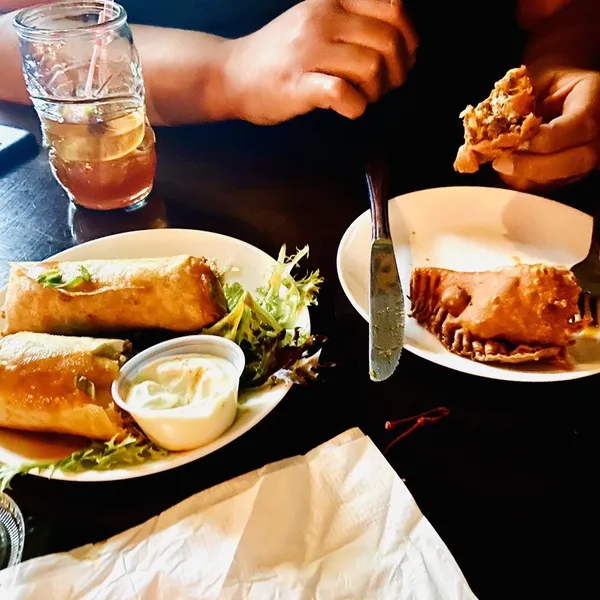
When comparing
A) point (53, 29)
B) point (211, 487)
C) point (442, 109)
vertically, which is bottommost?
point (211, 487)

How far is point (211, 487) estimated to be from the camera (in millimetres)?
803

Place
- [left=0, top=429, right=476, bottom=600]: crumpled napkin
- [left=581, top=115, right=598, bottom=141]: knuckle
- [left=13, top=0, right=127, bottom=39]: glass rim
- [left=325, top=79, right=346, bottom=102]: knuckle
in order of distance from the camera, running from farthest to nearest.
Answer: [left=325, top=79, right=346, bottom=102]: knuckle, [left=581, top=115, right=598, bottom=141]: knuckle, [left=13, top=0, right=127, bottom=39]: glass rim, [left=0, top=429, right=476, bottom=600]: crumpled napkin

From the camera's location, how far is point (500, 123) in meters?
1.17

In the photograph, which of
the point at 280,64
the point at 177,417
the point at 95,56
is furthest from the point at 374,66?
the point at 177,417

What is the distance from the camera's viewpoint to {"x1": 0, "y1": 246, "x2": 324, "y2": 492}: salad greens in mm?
813

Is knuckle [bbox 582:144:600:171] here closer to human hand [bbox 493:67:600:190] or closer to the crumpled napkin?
human hand [bbox 493:67:600:190]

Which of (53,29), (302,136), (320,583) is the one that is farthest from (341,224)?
(320,583)

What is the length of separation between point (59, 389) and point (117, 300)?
19 cm

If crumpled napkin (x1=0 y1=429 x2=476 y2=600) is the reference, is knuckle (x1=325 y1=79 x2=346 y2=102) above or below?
above

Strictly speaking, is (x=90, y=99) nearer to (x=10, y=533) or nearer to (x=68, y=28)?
(x=68, y=28)

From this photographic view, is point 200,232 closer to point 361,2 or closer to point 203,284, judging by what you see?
point 203,284

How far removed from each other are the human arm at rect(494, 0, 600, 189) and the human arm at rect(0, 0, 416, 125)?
35 centimetres

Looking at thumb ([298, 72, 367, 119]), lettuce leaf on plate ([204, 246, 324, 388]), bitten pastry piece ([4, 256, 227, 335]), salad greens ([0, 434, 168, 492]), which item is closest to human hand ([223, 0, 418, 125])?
thumb ([298, 72, 367, 119])

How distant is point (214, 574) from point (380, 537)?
0.19 meters
